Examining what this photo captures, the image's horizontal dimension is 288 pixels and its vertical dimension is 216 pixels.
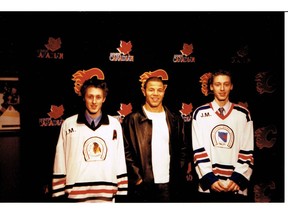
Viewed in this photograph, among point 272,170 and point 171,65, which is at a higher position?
point 171,65

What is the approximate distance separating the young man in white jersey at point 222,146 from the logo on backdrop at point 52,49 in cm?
96

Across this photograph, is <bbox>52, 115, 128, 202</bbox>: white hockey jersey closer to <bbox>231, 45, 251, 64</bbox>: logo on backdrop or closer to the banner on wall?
the banner on wall

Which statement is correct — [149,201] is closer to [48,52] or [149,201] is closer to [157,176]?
[157,176]

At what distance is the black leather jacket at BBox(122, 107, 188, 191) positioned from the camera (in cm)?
213

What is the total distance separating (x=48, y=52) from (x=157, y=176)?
1049 mm

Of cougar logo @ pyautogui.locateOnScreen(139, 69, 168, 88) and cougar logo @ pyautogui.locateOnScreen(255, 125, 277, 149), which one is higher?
cougar logo @ pyautogui.locateOnScreen(139, 69, 168, 88)

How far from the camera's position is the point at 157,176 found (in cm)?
213

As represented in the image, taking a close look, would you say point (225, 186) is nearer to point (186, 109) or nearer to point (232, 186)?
point (232, 186)

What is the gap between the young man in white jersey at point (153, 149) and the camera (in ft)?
6.98

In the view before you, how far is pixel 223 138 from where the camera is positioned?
217cm

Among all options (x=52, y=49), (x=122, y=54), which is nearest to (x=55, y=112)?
(x=52, y=49)

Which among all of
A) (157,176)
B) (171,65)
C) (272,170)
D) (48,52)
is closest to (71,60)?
(48,52)

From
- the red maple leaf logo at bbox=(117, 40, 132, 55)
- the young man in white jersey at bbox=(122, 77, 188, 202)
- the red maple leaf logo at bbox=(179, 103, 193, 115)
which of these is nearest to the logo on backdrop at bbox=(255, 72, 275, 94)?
the red maple leaf logo at bbox=(179, 103, 193, 115)

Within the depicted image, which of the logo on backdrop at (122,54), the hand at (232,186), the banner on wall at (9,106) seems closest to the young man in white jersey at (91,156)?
the logo on backdrop at (122,54)
